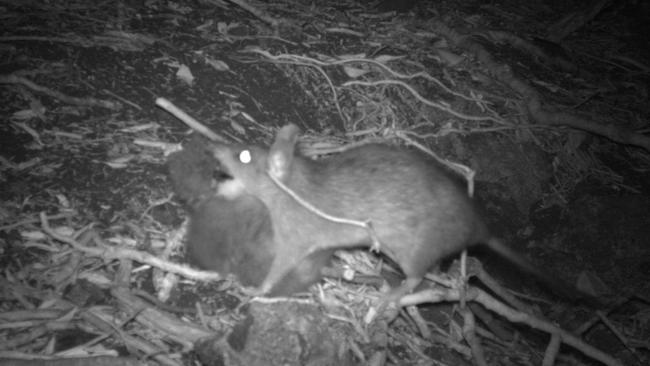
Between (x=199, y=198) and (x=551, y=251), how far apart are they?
3319 mm

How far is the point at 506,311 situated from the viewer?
3.15 m

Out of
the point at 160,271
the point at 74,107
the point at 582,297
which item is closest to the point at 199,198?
the point at 160,271

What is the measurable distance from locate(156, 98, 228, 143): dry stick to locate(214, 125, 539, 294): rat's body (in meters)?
0.37

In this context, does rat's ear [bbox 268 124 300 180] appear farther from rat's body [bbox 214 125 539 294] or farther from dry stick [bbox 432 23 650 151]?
dry stick [bbox 432 23 650 151]

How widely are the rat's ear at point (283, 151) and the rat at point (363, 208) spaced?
21 millimetres

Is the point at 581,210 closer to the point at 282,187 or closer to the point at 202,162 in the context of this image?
the point at 282,187

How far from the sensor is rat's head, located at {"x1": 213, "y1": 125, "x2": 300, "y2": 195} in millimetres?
2875

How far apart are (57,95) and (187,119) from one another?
2.93ft

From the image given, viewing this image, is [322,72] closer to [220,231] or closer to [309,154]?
[309,154]

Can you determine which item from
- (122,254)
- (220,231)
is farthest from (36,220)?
(220,231)

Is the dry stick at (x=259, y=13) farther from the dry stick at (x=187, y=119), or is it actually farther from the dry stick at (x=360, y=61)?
the dry stick at (x=187, y=119)

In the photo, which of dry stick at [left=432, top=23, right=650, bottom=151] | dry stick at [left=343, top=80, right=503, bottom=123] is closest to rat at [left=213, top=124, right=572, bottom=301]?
dry stick at [left=343, top=80, right=503, bottom=123]

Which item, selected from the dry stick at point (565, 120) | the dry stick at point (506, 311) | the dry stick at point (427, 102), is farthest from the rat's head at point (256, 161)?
the dry stick at point (565, 120)

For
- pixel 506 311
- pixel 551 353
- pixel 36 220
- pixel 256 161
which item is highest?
pixel 256 161
